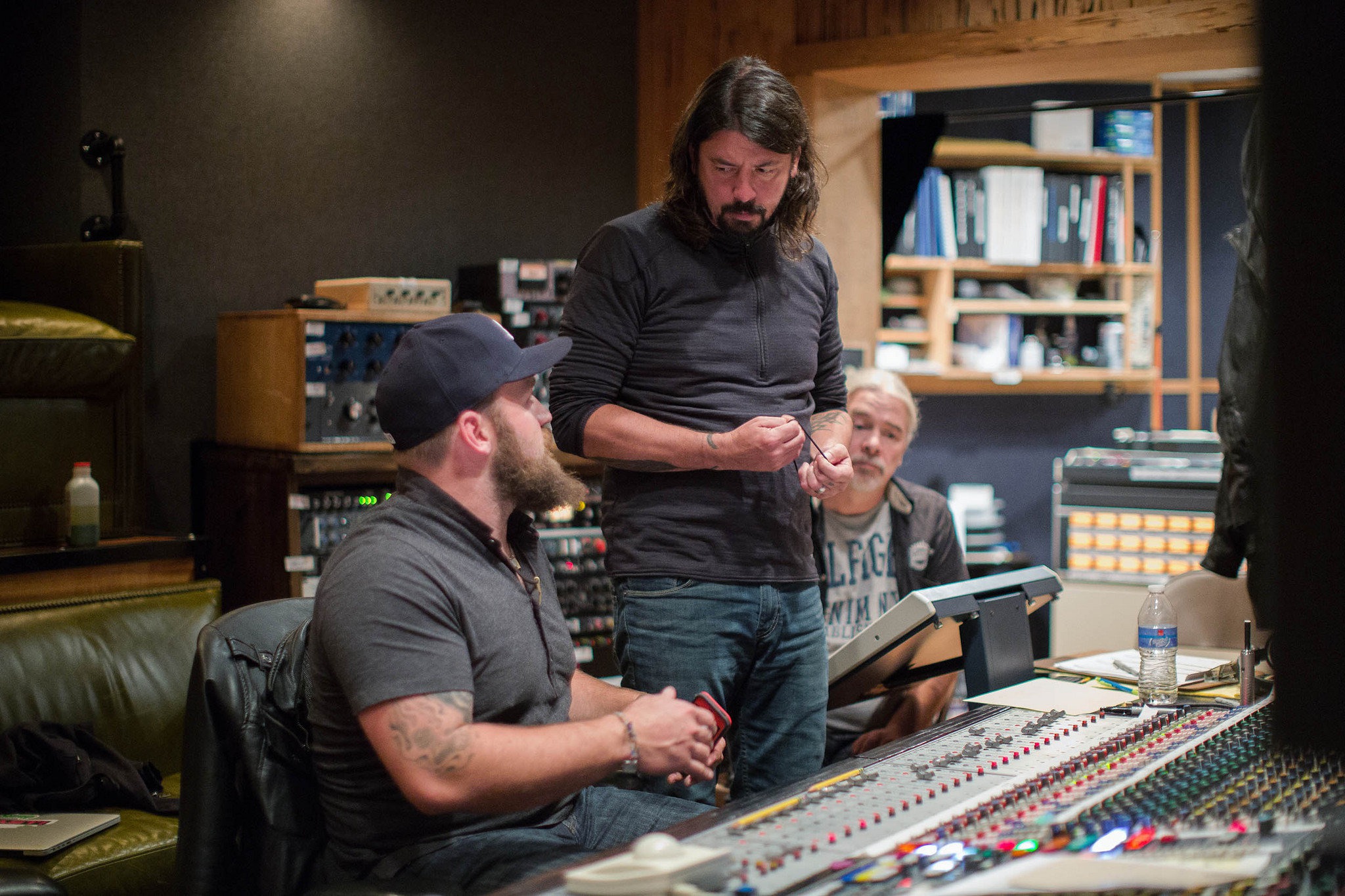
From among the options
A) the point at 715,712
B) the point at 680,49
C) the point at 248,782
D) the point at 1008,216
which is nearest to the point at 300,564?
the point at 248,782

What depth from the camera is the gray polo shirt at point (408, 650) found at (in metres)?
1.61

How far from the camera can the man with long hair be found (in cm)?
219

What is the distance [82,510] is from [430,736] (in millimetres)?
2451

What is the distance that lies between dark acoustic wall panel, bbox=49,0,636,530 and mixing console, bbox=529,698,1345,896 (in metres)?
3.28

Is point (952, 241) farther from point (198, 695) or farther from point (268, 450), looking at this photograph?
point (198, 695)

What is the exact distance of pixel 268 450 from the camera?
4.09 m

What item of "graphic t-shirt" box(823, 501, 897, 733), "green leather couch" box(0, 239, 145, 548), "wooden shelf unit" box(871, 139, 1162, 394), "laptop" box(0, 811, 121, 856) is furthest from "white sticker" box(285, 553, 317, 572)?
"wooden shelf unit" box(871, 139, 1162, 394)

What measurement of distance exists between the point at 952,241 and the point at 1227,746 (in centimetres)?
460

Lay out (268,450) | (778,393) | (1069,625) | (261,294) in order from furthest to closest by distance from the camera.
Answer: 1. (1069,625)
2. (261,294)
3. (268,450)
4. (778,393)

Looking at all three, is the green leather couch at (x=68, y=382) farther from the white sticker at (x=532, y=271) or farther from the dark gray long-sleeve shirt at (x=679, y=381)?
the dark gray long-sleeve shirt at (x=679, y=381)

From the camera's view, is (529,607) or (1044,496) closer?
(529,607)

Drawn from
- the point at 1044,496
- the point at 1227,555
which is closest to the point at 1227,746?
the point at 1227,555

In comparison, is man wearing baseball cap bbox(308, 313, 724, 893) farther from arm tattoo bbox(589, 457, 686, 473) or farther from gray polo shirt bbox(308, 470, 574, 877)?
arm tattoo bbox(589, 457, 686, 473)

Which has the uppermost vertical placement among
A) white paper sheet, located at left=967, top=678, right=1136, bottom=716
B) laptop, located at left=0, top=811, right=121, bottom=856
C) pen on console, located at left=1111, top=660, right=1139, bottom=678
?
white paper sheet, located at left=967, top=678, right=1136, bottom=716
